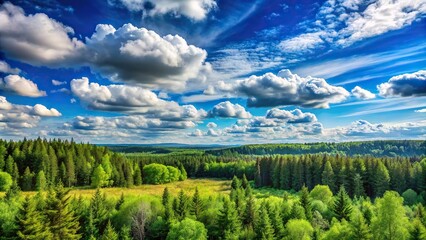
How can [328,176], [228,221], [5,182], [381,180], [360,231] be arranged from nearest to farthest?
[360,231]
[228,221]
[381,180]
[5,182]
[328,176]

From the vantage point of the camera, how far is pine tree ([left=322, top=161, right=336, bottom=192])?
10662cm

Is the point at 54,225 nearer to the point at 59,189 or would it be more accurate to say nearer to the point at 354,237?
the point at 59,189

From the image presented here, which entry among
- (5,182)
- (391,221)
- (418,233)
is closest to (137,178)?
(5,182)

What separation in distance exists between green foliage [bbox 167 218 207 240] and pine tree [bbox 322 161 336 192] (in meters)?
60.3

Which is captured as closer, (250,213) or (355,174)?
(250,213)

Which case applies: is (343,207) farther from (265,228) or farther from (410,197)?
(410,197)

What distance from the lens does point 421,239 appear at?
4031cm

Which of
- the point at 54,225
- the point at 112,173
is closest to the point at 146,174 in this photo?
the point at 112,173

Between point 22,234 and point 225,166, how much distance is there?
5726 inches

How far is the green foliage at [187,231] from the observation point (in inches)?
2277

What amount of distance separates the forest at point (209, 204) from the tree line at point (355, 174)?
0.98 feet

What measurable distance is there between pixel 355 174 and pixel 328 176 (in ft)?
27.2

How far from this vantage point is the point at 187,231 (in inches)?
2285

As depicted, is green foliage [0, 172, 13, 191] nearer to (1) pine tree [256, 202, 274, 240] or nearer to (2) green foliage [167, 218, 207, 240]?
(2) green foliage [167, 218, 207, 240]
